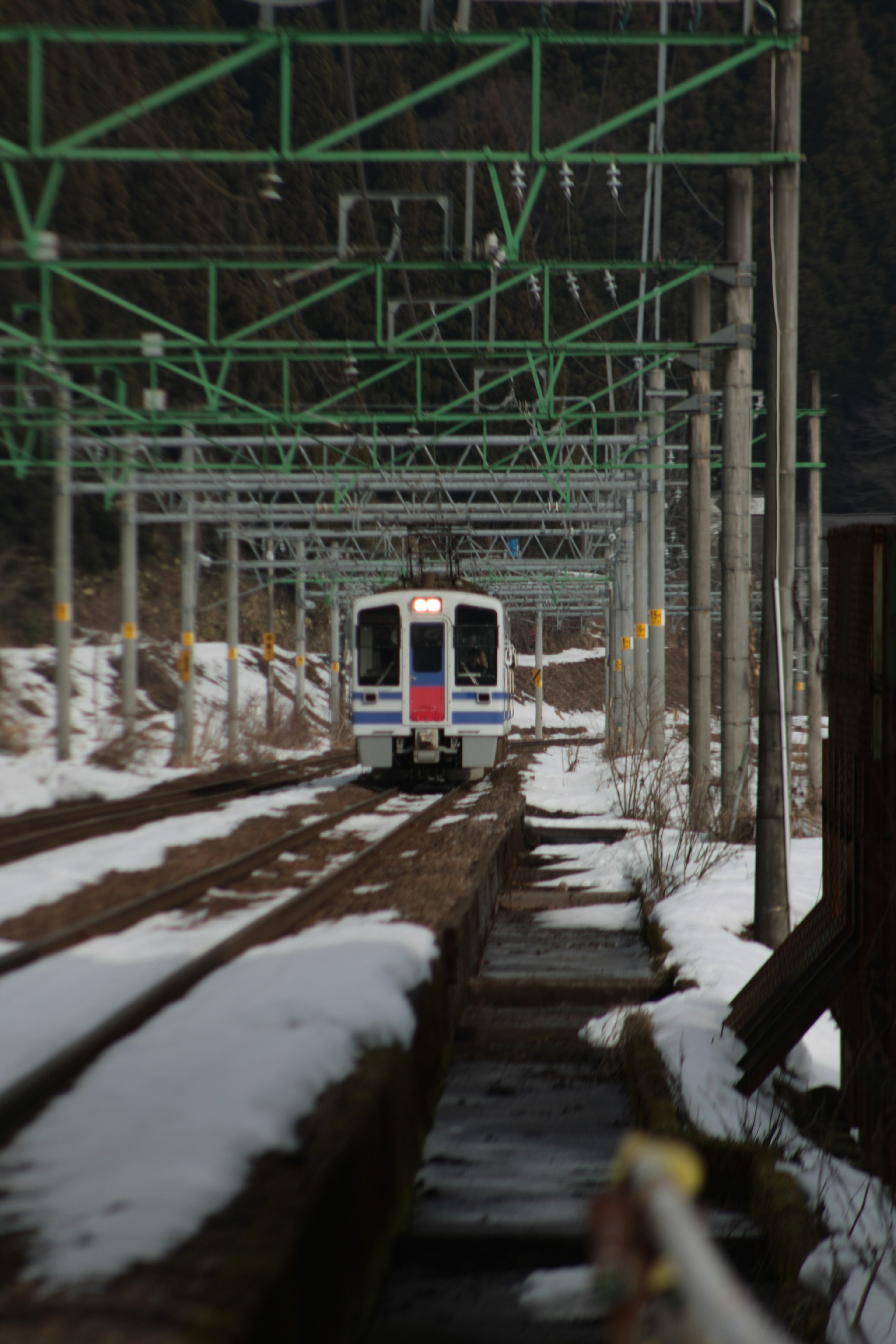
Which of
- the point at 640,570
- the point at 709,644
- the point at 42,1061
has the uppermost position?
the point at 640,570

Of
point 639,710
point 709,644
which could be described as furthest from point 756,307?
point 709,644

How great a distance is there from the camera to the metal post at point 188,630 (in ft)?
81.4

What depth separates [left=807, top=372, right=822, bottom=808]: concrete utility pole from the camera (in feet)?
76.7

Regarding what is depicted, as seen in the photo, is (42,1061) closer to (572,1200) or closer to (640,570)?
(572,1200)

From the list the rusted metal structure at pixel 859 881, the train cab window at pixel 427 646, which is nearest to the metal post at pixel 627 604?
the train cab window at pixel 427 646

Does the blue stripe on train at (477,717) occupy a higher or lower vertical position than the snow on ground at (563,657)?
lower

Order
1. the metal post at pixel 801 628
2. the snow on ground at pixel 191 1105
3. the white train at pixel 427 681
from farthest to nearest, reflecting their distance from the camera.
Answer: the metal post at pixel 801 628 → the white train at pixel 427 681 → the snow on ground at pixel 191 1105

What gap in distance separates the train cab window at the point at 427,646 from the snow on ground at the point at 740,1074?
848 cm

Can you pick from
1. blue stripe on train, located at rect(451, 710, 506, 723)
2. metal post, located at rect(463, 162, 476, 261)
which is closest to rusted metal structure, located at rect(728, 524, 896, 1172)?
metal post, located at rect(463, 162, 476, 261)

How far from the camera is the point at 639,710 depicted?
860 inches

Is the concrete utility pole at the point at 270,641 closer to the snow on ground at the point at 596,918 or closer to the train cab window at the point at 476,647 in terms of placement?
the train cab window at the point at 476,647

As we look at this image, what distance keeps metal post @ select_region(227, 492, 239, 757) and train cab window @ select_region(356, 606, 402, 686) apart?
9476 mm

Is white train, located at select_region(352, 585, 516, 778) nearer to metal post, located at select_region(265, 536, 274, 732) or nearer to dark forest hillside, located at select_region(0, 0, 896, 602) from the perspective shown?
metal post, located at select_region(265, 536, 274, 732)

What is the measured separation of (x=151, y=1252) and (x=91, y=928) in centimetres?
495
